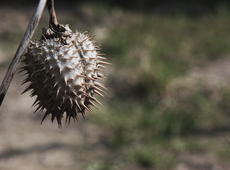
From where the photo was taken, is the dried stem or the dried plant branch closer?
the dried plant branch

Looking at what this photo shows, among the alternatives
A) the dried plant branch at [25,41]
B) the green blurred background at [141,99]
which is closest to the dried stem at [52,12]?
the dried plant branch at [25,41]

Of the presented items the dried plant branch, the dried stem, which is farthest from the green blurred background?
the dried plant branch

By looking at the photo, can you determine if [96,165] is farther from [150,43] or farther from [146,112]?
[150,43]

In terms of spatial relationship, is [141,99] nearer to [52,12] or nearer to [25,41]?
[52,12]

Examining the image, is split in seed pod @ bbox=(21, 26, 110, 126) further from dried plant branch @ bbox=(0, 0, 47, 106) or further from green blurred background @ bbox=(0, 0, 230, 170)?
green blurred background @ bbox=(0, 0, 230, 170)

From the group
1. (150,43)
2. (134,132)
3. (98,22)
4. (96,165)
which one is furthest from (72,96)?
(98,22)

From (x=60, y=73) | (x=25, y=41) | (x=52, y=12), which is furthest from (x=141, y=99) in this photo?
(x=25, y=41)
